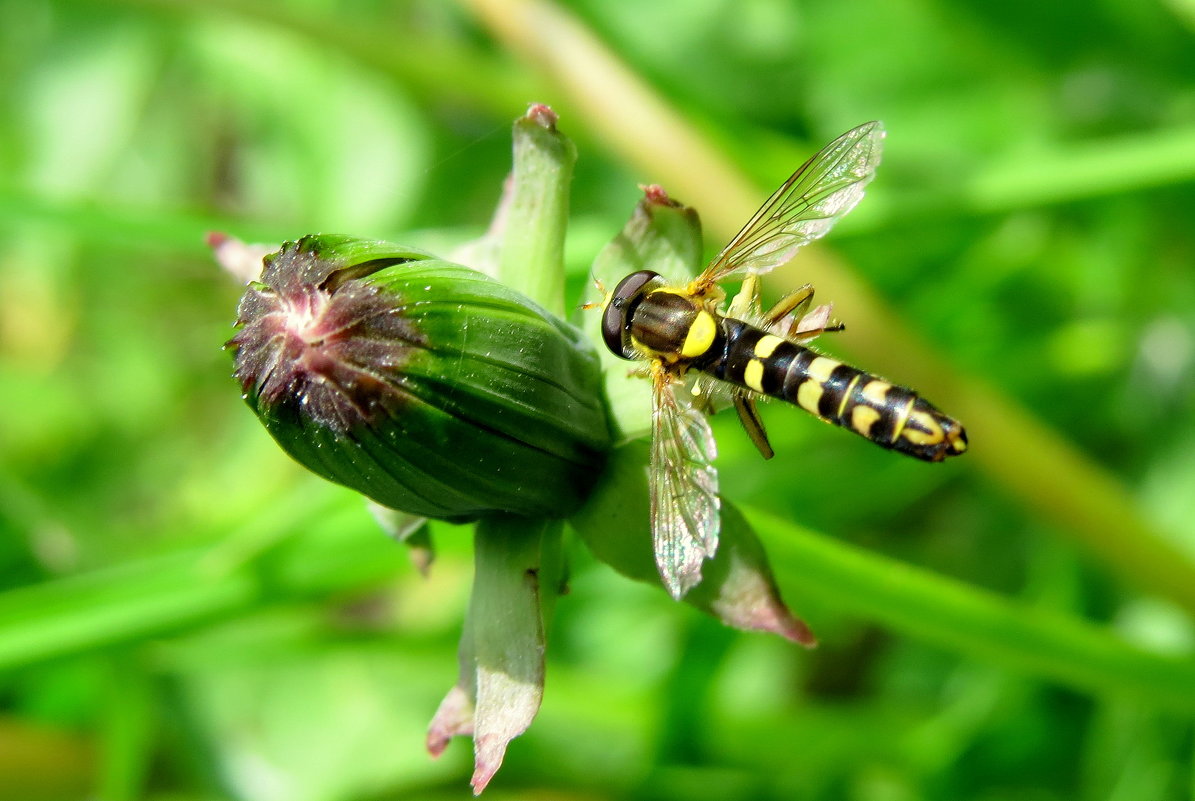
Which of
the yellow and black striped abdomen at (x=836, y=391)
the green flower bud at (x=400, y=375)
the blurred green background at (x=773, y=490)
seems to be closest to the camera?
the green flower bud at (x=400, y=375)

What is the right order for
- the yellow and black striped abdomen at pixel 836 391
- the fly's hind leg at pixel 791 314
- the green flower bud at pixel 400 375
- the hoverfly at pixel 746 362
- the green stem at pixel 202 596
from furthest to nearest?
the green stem at pixel 202 596, the fly's hind leg at pixel 791 314, the yellow and black striped abdomen at pixel 836 391, the hoverfly at pixel 746 362, the green flower bud at pixel 400 375

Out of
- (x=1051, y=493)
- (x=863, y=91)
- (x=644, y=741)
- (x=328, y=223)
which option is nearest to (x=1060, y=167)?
(x=1051, y=493)

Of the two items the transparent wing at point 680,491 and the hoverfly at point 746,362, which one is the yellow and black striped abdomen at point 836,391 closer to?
the hoverfly at point 746,362

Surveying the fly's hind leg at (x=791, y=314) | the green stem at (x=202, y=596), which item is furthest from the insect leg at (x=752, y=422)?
the green stem at (x=202, y=596)

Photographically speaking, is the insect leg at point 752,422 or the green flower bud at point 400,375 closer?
the green flower bud at point 400,375

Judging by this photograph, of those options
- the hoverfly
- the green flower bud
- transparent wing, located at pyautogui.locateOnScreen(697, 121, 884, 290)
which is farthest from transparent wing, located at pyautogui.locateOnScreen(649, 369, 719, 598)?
transparent wing, located at pyautogui.locateOnScreen(697, 121, 884, 290)

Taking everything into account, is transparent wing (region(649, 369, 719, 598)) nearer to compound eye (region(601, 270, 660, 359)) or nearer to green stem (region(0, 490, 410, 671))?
compound eye (region(601, 270, 660, 359))
